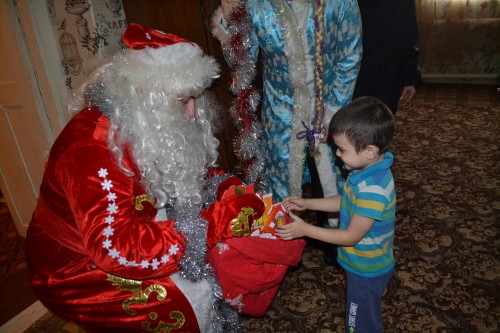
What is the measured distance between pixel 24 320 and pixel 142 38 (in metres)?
2.00

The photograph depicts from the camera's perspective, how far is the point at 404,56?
81.4 inches

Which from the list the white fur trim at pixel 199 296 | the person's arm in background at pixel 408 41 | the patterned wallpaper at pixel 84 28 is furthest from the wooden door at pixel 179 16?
the white fur trim at pixel 199 296

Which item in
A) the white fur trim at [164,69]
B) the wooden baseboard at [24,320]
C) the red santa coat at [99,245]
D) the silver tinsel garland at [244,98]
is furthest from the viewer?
the wooden baseboard at [24,320]

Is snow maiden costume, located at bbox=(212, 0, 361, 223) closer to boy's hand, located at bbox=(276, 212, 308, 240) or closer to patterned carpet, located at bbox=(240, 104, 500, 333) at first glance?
boy's hand, located at bbox=(276, 212, 308, 240)

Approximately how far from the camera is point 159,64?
1.36 m

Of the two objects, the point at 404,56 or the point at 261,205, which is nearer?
the point at 261,205

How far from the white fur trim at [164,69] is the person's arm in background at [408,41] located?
120 cm

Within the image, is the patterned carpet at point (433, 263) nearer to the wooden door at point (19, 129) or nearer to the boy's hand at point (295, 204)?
the boy's hand at point (295, 204)

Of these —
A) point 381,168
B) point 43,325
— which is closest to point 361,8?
point 381,168

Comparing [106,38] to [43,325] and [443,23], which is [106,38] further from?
[443,23]

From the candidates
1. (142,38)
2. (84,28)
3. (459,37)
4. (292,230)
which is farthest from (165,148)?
(459,37)

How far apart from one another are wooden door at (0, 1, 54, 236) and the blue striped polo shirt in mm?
2128

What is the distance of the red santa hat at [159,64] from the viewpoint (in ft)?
4.40

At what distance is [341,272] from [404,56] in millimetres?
1397
